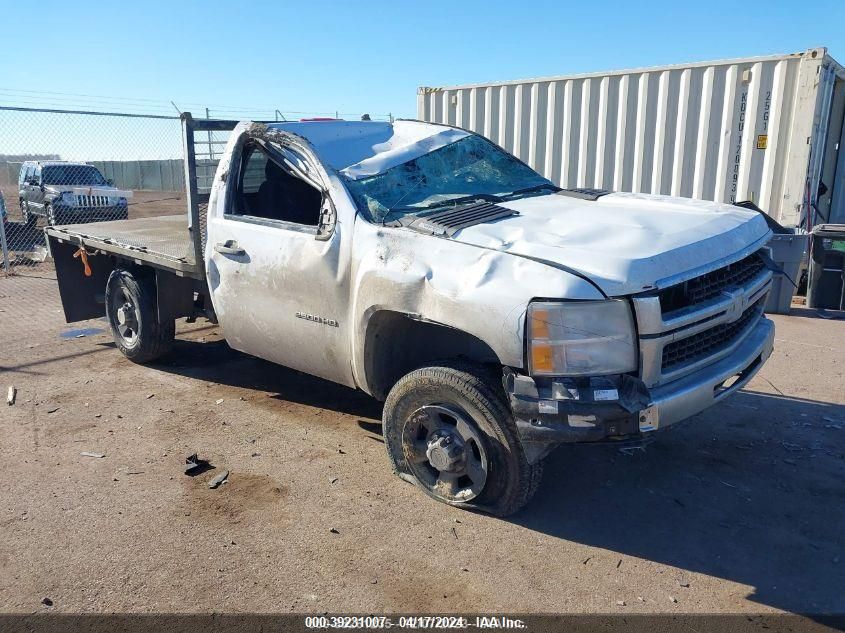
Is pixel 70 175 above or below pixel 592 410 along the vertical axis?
above

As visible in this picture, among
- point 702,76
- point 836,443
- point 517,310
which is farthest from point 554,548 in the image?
point 702,76

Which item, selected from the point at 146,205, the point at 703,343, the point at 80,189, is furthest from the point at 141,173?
the point at 703,343

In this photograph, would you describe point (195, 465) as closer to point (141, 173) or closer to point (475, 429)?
point (475, 429)

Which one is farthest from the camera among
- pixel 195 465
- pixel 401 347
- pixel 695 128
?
pixel 695 128

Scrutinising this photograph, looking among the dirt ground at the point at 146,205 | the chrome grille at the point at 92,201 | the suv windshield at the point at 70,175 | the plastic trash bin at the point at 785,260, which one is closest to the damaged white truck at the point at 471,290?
the plastic trash bin at the point at 785,260

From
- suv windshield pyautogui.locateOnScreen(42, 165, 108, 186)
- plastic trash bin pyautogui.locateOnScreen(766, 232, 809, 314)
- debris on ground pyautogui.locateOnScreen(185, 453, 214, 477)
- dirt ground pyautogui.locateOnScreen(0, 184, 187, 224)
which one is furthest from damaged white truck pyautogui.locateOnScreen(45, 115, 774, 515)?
dirt ground pyautogui.locateOnScreen(0, 184, 187, 224)

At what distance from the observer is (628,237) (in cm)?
345

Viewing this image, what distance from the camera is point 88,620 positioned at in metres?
2.91

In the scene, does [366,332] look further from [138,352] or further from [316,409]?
[138,352]

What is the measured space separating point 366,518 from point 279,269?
5.40 ft

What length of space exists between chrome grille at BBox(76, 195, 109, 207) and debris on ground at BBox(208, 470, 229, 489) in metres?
13.4

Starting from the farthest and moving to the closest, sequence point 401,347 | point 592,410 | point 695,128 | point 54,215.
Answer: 1. point 54,215
2. point 695,128
3. point 401,347
4. point 592,410

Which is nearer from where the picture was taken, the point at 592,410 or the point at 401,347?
the point at 592,410

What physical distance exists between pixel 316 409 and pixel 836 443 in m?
3.59
